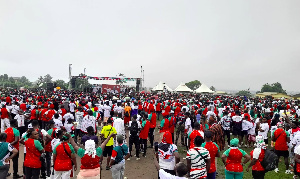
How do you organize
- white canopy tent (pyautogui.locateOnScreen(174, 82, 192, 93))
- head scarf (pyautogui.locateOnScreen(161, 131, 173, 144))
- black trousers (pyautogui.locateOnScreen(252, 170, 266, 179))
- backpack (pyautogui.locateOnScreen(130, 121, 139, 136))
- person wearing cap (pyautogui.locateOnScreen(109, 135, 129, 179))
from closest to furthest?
head scarf (pyautogui.locateOnScreen(161, 131, 173, 144)) < person wearing cap (pyautogui.locateOnScreen(109, 135, 129, 179)) < black trousers (pyautogui.locateOnScreen(252, 170, 266, 179)) < backpack (pyautogui.locateOnScreen(130, 121, 139, 136)) < white canopy tent (pyautogui.locateOnScreen(174, 82, 192, 93))

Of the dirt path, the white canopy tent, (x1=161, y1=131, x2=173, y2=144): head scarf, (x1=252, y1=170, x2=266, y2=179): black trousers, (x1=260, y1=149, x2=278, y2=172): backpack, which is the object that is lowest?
the dirt path

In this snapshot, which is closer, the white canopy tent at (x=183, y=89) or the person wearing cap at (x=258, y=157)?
the person wearing cap at (x=258, y=157)

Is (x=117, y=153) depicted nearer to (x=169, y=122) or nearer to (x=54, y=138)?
(x=54, y=138)

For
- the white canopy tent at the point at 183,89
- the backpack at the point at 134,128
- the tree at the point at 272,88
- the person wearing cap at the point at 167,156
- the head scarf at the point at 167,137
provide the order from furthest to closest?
the tree at the point at 272,88 < the white canopy tent at the point at 183,89 < the backpack at the point at 134,128 < the head scarf at the point at 167,137 < the person wearing cap at the point at 167,156

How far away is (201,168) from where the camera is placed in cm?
459

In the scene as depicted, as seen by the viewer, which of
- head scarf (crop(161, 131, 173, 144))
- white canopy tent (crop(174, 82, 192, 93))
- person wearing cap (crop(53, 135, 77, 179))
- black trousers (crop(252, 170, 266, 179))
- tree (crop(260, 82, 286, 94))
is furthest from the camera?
tree (crop(260, 82, 286, 94))

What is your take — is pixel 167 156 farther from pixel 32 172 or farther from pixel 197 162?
pixel 32 172

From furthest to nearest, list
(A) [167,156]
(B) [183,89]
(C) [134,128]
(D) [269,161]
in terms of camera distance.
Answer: (B) [183,89], (C) [134,128], (D) [269,161], (A) [167,156]

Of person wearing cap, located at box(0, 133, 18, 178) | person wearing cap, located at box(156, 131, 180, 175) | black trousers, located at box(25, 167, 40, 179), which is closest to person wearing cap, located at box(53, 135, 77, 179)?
black trousers, located at box(25, 167, 40, 179)

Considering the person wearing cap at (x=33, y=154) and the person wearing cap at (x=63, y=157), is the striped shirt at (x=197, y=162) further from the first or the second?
the person wearing cap at (x=33, y=154)

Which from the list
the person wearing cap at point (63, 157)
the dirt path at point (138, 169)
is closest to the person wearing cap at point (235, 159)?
the dirt path at point (138, 169)

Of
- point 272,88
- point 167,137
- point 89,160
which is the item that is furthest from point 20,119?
point 272,88

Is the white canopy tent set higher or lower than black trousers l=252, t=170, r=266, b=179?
higher

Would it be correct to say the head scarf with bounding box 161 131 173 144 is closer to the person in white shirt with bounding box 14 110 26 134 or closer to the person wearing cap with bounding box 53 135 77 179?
the person wearing cap with bounding box 53 135 77 179
